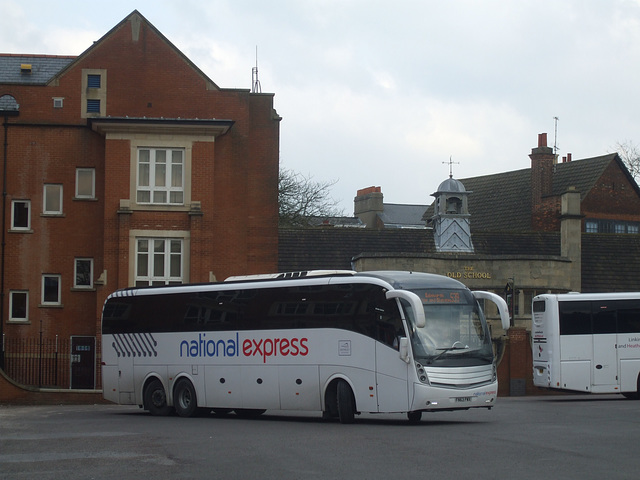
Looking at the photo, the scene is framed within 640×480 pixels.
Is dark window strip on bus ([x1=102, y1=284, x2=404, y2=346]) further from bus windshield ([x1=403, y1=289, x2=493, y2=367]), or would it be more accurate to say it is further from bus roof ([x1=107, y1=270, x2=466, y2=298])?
bus windshield ([x1=403, y1=289, x2=493, y2=367])

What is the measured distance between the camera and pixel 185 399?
24.4 m

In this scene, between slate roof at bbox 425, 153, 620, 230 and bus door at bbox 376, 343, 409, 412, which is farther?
Answer: slate roof at bbox 425, 153, 620, 230

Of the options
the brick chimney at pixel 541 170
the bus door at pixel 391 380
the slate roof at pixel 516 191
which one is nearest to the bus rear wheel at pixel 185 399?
the bus door at pixel 391 380

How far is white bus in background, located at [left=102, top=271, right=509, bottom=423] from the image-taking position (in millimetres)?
19500

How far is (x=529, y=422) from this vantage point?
1955cm

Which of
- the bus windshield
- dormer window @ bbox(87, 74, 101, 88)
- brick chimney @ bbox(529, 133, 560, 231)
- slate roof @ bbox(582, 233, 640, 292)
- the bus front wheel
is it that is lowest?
the bus front wheel

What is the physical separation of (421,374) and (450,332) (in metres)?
1.16

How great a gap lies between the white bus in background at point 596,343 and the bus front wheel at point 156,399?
11.8 metres

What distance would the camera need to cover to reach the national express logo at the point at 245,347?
21.7m

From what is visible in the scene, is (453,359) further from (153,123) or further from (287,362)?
(153,123)

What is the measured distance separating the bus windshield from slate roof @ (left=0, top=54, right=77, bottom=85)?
89.0ft

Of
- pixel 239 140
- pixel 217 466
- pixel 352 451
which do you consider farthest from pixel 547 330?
pixel 217 466

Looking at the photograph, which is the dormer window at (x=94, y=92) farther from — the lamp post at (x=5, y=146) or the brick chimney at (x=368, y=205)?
the brick chimney at (x=368, y=205)

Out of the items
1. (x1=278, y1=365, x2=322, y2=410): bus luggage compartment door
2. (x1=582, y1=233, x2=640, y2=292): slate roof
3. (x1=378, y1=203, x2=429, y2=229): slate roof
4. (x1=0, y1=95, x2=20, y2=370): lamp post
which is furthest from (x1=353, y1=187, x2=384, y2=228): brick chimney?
(x1=278, y1=365, x2=322, y2=410): bus luggage compartment door
